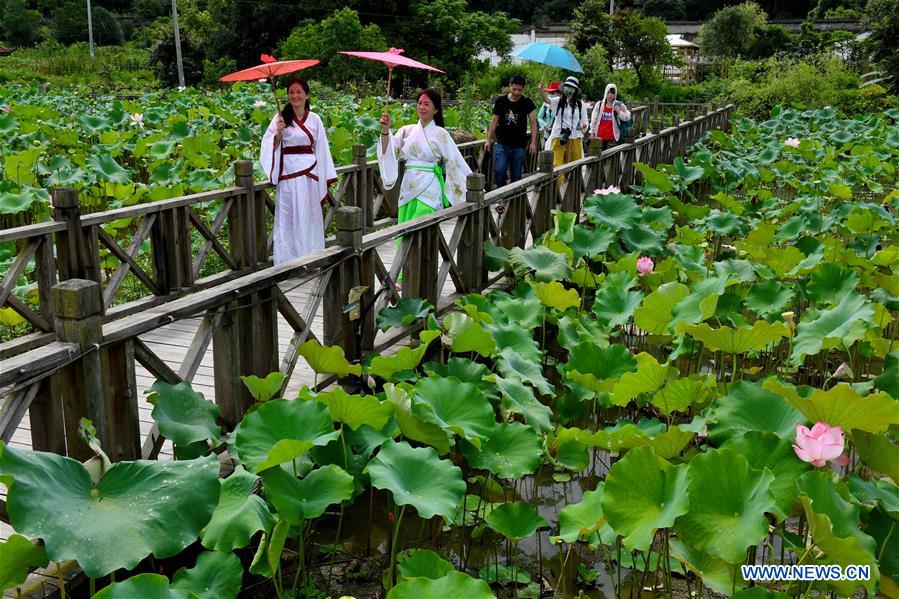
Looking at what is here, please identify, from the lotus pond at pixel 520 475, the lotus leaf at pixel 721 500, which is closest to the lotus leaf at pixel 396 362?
the lotus pond at pixel 520 475

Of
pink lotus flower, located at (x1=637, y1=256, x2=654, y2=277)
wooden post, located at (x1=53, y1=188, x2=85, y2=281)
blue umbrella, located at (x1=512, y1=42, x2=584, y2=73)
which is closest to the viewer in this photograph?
wooden post, located at (x1=53, y1=188, x2=85, y2=281)

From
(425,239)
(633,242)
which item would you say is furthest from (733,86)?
(425,239)

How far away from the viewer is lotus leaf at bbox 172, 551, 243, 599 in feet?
7.48

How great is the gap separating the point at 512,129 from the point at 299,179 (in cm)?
251

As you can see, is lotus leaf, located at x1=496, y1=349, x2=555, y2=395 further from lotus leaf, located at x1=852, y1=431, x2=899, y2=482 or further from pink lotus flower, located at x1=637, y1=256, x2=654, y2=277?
pink lotus flower, located at x1=637, y1=256, x2=654, y2=277

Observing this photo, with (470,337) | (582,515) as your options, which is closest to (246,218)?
(470,337)

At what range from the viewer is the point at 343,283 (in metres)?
3.76

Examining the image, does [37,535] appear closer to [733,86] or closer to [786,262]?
[786,262]

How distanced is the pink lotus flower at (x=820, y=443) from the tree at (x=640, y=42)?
93.8ft

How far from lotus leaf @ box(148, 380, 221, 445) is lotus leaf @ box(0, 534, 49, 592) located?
71cm

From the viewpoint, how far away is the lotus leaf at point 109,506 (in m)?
1.79

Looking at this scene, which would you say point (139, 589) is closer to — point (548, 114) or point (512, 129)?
point (512, 129)

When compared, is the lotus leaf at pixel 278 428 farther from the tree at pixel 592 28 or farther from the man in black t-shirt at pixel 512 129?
the tree at pixel 592 28

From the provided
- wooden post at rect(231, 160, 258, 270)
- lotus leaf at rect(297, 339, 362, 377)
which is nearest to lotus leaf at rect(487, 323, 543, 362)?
lotus leaf at rect(297, 339, 362, 377)
